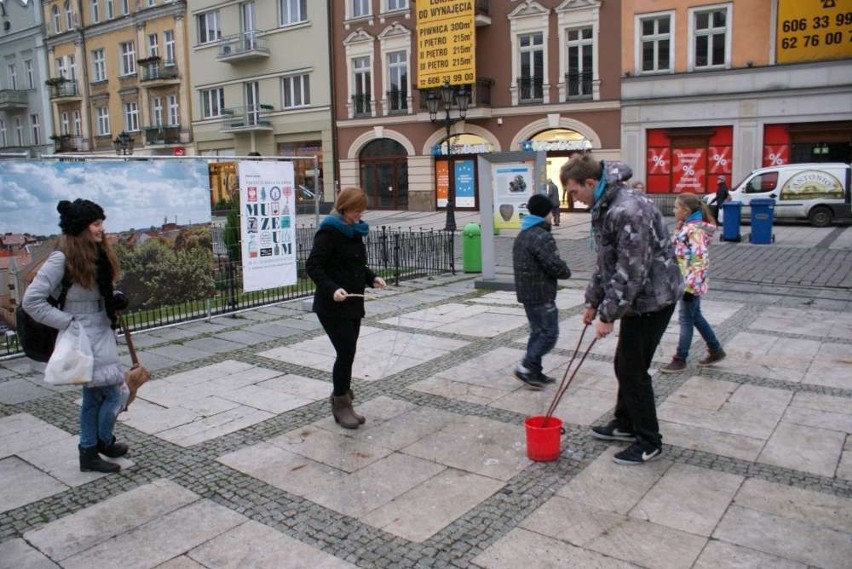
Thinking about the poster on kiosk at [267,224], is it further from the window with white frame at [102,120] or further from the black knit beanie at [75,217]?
the window with white frame at [102,120]

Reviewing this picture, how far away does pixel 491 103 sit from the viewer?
96.0ft

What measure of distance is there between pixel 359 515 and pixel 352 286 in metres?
1.72

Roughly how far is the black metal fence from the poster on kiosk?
0.33m

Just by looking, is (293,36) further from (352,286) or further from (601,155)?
(352,286)

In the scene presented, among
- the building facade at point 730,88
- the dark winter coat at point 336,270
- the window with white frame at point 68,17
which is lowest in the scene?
the dark winter coat at point 336,270

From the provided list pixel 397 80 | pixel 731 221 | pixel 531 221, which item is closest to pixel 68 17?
pixel 397 80

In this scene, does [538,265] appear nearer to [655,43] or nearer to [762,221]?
[762,221]

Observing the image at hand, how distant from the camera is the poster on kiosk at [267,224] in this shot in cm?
914

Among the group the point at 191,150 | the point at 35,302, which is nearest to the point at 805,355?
the point at 35,302

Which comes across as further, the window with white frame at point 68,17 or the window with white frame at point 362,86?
the window with white frame at point 68,17

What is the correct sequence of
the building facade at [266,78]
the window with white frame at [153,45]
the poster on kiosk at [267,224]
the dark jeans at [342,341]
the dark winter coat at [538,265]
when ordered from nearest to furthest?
1. the dark jeans at [342,341]
2. the dark winter coat at [538,265]
3. the poster on kiosk at [267,224]
4. the building facade at [266,78]
5. the window with white frame at [153,45]

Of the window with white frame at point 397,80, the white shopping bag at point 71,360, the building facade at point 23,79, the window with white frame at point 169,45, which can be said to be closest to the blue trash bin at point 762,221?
the white shopping bag at point 71,360

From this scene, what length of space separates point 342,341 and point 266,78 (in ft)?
107

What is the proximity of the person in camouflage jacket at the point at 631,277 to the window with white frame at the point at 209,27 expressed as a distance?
3656 cm
